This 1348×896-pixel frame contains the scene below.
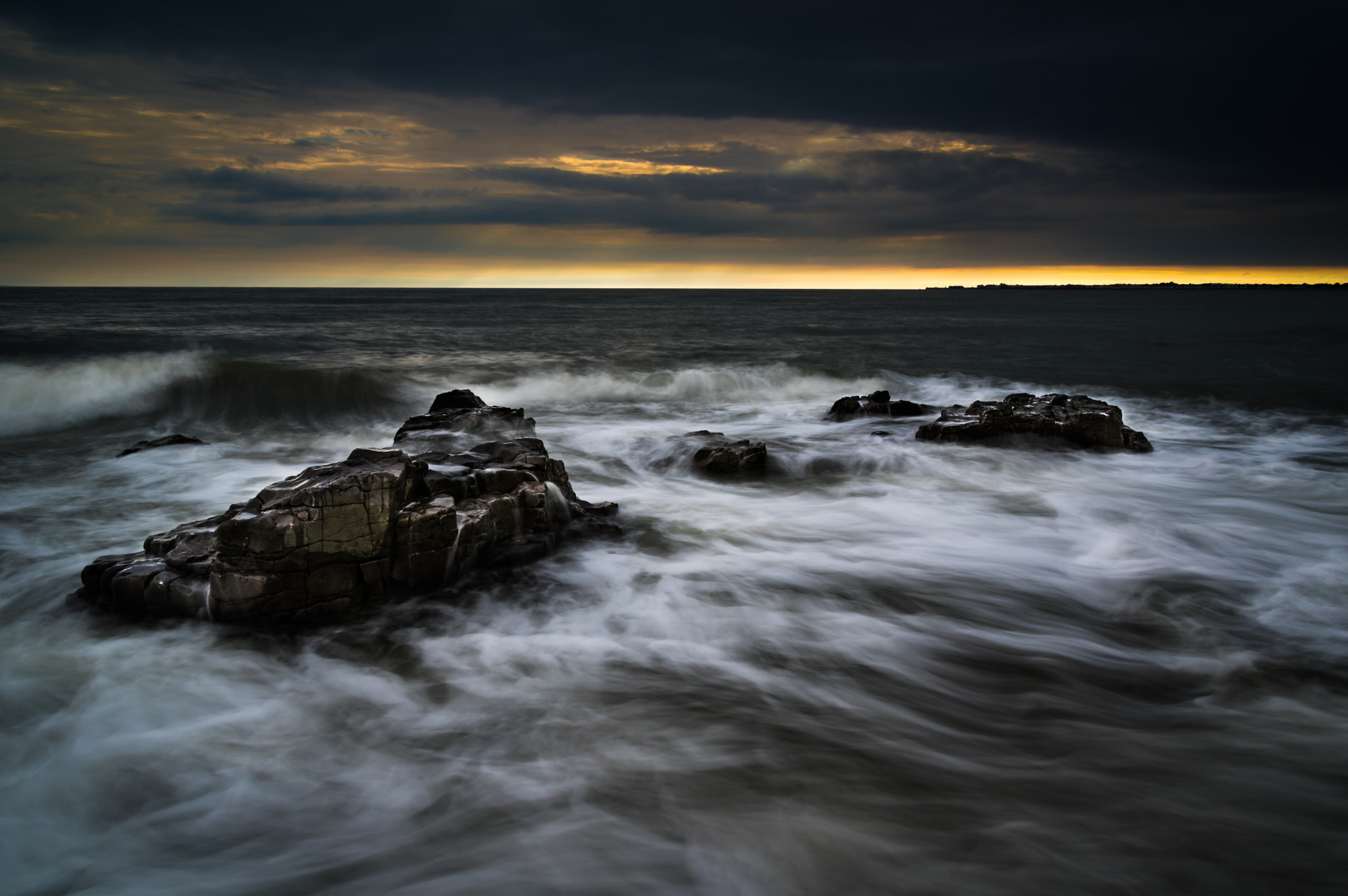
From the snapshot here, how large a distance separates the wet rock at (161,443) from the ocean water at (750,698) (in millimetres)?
704

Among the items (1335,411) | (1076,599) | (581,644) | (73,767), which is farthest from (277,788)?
(1335,411)

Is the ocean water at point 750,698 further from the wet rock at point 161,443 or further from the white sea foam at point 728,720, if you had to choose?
the wet rock at point 161,443

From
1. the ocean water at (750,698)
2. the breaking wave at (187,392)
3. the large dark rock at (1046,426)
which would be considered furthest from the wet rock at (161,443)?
the large dark rock at (1046,426)

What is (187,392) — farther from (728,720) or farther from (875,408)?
(728,720)

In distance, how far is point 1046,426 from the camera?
36.4ft

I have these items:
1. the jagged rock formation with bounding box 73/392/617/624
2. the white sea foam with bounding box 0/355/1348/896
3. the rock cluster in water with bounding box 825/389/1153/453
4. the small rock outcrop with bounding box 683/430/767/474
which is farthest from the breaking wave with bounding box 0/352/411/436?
the rock cluster in water with bounding box 825/389/1153/453

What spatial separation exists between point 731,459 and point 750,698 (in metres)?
5.92

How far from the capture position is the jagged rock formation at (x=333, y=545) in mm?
5055

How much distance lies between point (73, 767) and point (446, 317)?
5447 cm

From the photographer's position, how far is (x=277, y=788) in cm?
371

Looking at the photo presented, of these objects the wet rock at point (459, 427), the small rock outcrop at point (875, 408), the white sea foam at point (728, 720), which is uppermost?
the wet rock at point (459, 427)

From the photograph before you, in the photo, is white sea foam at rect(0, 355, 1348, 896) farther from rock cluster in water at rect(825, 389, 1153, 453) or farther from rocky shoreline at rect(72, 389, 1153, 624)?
rock cluster in water at rect(825, 389, 1153, 453)

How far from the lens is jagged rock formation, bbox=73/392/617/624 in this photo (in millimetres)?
5055

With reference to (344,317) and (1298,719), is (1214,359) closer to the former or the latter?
(1298,719)
